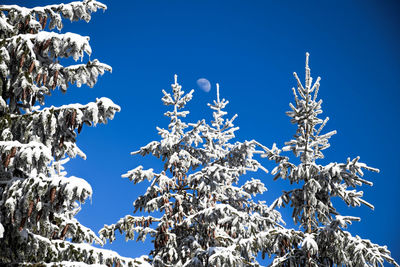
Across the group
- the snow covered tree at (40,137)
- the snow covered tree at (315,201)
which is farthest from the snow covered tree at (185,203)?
the snow covered tree at (40,137)

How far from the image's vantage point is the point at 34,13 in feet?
26.9

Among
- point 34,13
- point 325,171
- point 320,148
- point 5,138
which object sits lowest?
point 5,138

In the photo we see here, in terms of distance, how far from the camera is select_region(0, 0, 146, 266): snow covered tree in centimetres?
557

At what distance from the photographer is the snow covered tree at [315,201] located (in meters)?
8.11

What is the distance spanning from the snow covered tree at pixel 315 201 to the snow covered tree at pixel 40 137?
432cm

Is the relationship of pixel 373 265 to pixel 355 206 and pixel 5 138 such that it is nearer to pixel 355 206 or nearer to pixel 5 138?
pixel 355 206

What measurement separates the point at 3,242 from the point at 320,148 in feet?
27.4

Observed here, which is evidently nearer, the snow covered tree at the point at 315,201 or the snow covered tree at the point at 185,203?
the snow covered tree at the point at 315,201

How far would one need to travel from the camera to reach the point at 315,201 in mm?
9055

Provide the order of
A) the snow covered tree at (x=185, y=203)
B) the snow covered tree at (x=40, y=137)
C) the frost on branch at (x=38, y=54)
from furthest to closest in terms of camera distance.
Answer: the snow covered tree at (x=185, y=203) → the frost on branch at (x=38, y=54) → the snow covered tree at (x=40, y=137)

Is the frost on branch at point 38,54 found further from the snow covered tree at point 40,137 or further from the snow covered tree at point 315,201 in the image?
the snow covered tree at point 315,201

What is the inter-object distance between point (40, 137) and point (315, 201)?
6821 millimetres

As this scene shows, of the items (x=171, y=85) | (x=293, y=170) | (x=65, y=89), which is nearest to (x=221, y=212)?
(x=293, y=170)

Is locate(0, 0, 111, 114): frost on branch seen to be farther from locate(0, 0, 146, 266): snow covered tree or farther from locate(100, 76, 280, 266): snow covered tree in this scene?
locate(100, 76, 280, 266): snow covered tree
